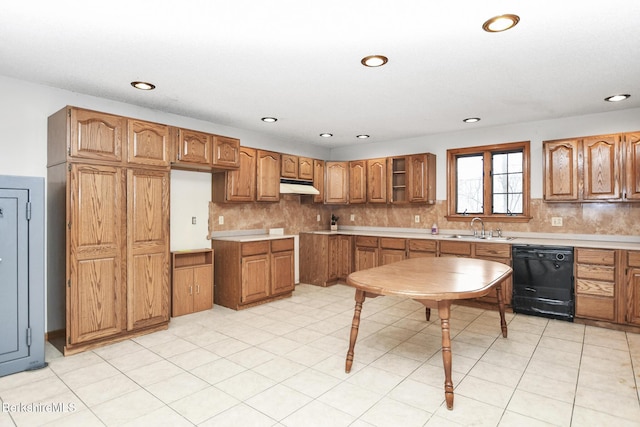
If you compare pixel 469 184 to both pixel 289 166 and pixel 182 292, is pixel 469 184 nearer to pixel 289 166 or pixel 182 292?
pixel 289 166

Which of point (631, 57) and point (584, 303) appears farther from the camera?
point (584, 303)

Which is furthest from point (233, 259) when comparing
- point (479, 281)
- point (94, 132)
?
point (479, 281)

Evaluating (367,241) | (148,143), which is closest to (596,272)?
(367,241)

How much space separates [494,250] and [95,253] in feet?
14.7

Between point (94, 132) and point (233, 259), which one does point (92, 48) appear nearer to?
point (94, 132)

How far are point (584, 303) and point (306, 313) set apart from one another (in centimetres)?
318

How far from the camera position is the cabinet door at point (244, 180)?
4734 mm

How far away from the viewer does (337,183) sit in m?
6.34

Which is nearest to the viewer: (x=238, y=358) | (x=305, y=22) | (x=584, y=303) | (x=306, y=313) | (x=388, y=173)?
(x=305, y=22)

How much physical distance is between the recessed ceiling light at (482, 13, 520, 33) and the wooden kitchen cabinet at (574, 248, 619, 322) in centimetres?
288

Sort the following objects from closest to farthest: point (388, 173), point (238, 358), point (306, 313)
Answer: point (238, 358) < point (306, 313) < point (388, 173)

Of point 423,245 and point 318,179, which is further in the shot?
point 318,179

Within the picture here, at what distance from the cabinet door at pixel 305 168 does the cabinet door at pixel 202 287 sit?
7.29 feet

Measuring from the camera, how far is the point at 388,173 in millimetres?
5836
